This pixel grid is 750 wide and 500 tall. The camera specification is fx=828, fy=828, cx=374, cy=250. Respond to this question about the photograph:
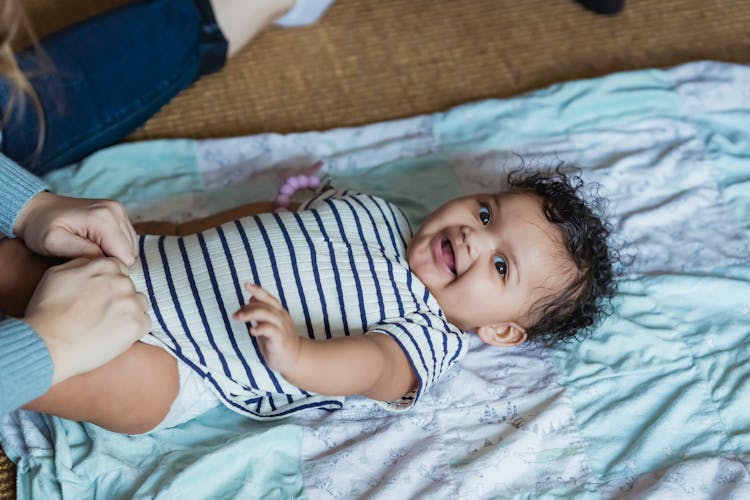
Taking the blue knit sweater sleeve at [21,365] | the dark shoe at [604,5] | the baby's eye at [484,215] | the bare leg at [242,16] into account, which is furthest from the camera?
the dark shoe at [604,5]

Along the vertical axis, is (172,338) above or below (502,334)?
above

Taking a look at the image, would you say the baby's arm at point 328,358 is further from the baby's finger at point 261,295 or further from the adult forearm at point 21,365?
the adult forearm at point 21,365

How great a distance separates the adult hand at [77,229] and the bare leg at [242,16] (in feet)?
1.86

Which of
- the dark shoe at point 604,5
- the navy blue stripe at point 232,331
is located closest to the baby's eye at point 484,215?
the navy blue stripe at point 232,331

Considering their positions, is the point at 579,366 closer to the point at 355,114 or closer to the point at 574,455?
the point at 574,455

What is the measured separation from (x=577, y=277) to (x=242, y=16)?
2.52 feet

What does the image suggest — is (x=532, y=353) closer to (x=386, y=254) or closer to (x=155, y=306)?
(x=386, y=254)

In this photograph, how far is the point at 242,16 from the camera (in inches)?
58.2

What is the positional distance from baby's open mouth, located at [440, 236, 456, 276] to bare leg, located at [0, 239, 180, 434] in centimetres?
38

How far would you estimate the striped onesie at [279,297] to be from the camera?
1.01m

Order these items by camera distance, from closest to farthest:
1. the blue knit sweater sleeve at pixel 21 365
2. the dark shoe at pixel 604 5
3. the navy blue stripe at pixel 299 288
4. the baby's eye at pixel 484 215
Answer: the blue knit sweater sleeve at pixel 21 365, the navy blue stripe at pixel 299 288, the baby's eye at pixel 484 215, the dark shoe at pixel 604 5

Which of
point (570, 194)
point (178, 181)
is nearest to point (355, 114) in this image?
point (178, 181)

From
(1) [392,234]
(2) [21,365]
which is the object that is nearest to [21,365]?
(2) [21,365]

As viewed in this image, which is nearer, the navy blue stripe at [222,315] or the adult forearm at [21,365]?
the adult forearm at [21,365]
